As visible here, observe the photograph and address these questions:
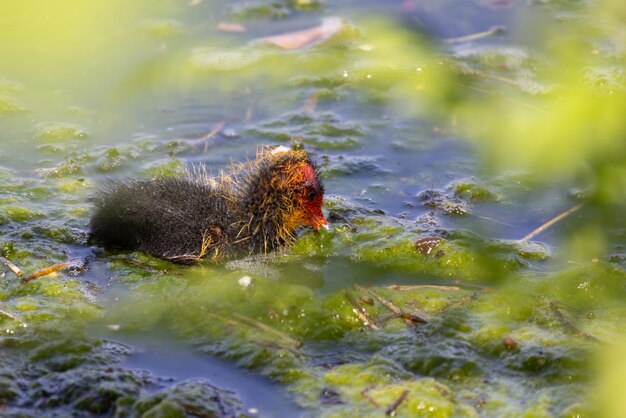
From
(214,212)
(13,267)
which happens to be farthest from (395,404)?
(13,267)

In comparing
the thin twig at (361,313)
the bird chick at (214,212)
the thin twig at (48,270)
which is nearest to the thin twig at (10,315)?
the thin twig at (48,270)

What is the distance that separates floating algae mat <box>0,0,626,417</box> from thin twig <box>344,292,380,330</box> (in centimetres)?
1

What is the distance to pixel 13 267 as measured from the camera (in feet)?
14.8

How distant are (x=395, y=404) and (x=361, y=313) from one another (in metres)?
0.73

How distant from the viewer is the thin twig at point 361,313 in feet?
13.8

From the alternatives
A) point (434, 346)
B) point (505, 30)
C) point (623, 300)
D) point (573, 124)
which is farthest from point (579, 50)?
point (434, 346)

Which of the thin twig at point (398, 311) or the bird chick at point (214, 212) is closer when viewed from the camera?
the thin twig at point (398, 311)

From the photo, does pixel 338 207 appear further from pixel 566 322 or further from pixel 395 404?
pixel 395 404

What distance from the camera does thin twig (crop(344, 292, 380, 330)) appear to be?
4195 millimetres

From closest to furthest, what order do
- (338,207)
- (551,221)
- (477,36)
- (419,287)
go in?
(419,287), (551,221), (338,207), (477,36)

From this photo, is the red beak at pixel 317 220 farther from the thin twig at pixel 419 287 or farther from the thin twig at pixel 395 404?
the thin twig at pixel 395 404

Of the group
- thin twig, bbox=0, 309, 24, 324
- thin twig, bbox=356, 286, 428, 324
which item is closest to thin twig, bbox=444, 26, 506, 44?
thin twig, bbox=356, 286, 428, 324

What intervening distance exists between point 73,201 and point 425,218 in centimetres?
227

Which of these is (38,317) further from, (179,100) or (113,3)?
(113,3)
